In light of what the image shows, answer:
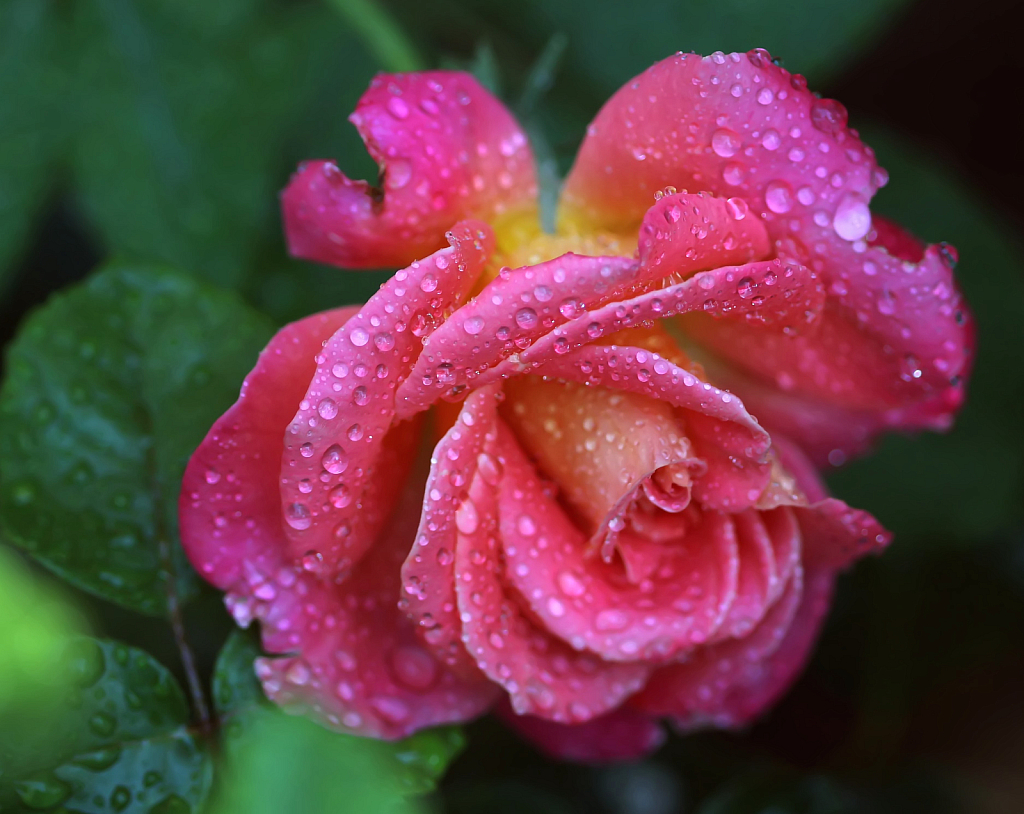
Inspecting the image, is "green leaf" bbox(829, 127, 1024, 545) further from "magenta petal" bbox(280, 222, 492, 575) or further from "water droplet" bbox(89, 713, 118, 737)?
"water droplet" bbox(89, 713, 118, 737)

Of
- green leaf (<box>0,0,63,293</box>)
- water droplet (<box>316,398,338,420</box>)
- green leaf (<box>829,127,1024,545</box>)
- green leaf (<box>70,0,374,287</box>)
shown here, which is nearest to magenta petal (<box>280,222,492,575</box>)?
water droplet (<box>316,398,338,420</box>)

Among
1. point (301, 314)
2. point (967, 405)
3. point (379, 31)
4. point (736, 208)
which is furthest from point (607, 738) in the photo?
point (967, 405)

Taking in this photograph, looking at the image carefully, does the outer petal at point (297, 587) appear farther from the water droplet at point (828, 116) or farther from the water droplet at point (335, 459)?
the water droplet at point (828, 116)

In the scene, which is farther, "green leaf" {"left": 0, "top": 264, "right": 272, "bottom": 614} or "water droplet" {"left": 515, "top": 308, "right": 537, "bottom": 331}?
"green leaf" {"left": 0, "top": 264, "right": 272, "bottom": 614}

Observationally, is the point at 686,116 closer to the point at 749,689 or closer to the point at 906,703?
the point at 749,689

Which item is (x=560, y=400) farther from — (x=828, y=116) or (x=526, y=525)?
(x=828, y=116)

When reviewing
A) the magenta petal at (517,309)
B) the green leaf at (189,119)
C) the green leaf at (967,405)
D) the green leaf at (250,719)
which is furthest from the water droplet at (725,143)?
the green leaf at (967,405)

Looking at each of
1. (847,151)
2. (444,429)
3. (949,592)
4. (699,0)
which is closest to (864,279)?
(847,151)
